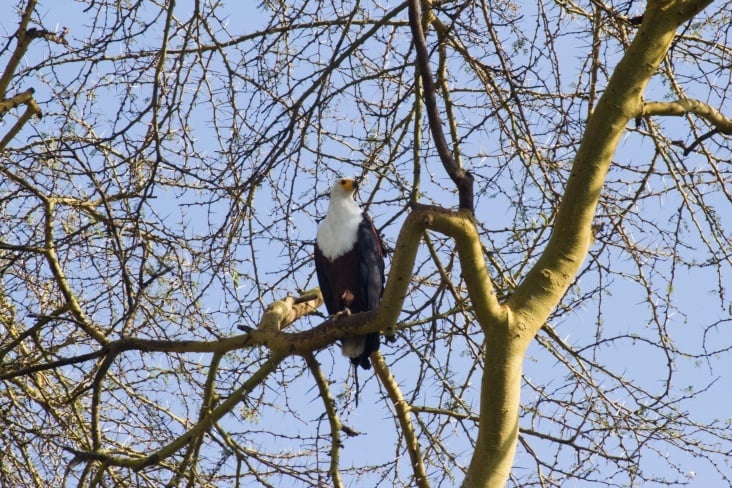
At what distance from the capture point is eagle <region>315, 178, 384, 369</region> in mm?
4926

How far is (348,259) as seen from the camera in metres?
4.92

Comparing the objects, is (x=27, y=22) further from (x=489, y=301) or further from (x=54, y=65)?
(x=489, y=301)

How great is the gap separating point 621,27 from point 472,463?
1.65 m

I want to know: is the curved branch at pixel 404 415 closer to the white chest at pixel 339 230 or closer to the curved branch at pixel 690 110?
the white chest at pixel 339 230

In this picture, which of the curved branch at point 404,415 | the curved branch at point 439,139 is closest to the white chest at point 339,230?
the curved branch at point 404,415

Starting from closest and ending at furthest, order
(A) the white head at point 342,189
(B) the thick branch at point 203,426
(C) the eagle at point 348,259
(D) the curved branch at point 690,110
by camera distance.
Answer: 1. (D) the curved branch at point 690,110
2. (B) the thick branch at point 203,426
3. (C) the eagle at point 348,259
4. (A) the white head at point 342,189

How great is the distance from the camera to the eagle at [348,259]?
4.93 metres

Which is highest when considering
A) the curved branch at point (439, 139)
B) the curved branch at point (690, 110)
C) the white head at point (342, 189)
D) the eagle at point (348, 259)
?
the white head at point (342, 189)

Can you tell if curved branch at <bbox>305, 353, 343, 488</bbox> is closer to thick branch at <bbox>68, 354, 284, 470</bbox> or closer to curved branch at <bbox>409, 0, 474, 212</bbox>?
thick branch at <bbox>68, 354, 284, 470</bbox>

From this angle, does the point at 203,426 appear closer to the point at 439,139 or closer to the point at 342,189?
the point at 439,139

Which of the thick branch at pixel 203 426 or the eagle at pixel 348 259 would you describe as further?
the eagle at pixel 348 259

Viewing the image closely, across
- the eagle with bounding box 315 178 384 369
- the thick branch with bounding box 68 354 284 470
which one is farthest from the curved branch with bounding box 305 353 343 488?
the eagle with bounding box 315 178 384 369

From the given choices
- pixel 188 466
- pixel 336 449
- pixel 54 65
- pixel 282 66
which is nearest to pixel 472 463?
pixel 336 449

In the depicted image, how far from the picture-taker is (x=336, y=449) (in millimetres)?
3785
